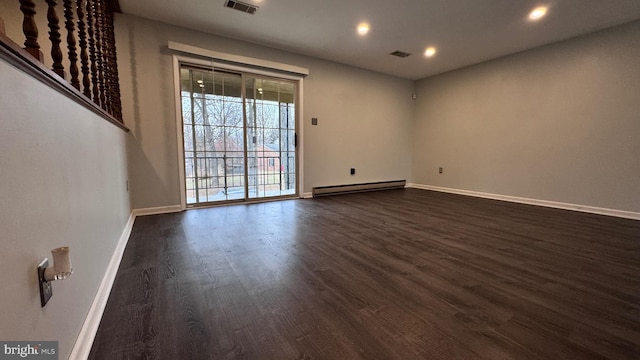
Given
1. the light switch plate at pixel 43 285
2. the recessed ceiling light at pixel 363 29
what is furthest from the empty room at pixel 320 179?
the recessed ceiling light at pixel 363 29

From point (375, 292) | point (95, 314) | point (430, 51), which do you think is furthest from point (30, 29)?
point (430, 51)

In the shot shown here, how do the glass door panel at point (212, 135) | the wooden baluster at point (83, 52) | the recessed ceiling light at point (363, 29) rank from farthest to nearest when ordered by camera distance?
the glass door panel at point (212, 135) < the recessed ceiling light at point (363, 29) < the wooden baluster at point (83, 52)

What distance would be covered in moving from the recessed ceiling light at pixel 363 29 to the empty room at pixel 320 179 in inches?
4.7

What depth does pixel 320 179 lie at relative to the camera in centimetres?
502

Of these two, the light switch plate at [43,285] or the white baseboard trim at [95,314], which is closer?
the light switch plate at [43,285]

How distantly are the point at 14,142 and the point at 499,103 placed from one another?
19.0ft

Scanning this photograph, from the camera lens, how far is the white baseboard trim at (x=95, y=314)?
3.41 feet

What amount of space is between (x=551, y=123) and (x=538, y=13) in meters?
1.75

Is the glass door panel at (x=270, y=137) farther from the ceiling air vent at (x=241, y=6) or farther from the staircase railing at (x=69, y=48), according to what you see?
the staircase railing at (x=69, y=48)

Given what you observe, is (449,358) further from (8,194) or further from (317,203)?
(317,203)

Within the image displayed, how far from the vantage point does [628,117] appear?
3.41 meters

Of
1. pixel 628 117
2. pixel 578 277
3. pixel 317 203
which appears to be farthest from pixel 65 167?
pixel 628 117

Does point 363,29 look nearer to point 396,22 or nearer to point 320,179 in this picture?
point 396,22

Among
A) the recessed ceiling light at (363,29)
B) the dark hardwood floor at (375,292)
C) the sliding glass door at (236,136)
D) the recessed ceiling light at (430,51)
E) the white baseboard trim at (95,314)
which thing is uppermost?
the recessed ceiling light at (430,51)
